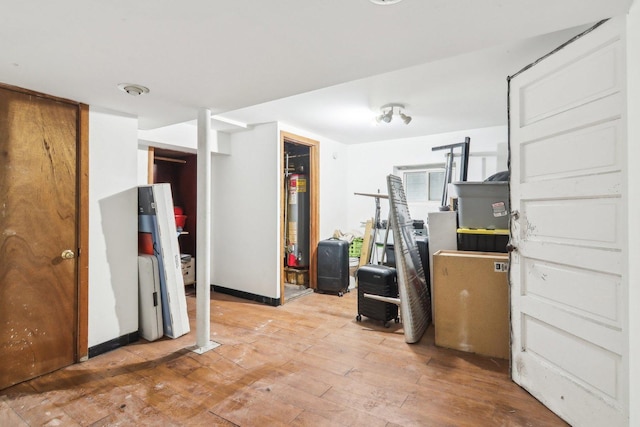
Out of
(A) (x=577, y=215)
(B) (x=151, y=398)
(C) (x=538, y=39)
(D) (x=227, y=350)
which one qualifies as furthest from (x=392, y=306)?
(C) (x=538, y=39)

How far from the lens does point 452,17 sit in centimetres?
142

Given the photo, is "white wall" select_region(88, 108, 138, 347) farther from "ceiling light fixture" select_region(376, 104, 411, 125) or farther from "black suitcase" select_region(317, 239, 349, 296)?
"ceiling light fixture" select_region(376, 104, 411, 125)

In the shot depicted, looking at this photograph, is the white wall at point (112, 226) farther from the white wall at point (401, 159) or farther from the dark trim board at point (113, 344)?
the white wall at point (401, 159)

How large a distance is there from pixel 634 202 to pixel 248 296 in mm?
3887

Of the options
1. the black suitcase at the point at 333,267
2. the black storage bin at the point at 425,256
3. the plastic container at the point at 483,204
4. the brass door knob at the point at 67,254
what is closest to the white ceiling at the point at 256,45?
the plastic container at the point at 483,204

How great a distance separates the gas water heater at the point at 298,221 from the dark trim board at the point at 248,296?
34.0 inches

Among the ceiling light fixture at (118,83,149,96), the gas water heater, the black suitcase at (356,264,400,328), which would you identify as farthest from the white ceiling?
the gas water heater

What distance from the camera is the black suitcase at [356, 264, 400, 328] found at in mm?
3242

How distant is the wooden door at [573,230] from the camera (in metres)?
1.56

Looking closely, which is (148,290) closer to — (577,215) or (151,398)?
(151,398)

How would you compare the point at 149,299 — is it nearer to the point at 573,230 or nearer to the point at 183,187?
the point at 183,187

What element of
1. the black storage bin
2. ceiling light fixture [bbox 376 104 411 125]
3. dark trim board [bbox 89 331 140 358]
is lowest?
dark trim board [bbox 89 331 140 358]

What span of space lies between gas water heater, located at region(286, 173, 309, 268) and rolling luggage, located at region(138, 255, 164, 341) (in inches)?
85.8

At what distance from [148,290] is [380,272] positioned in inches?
89.5
